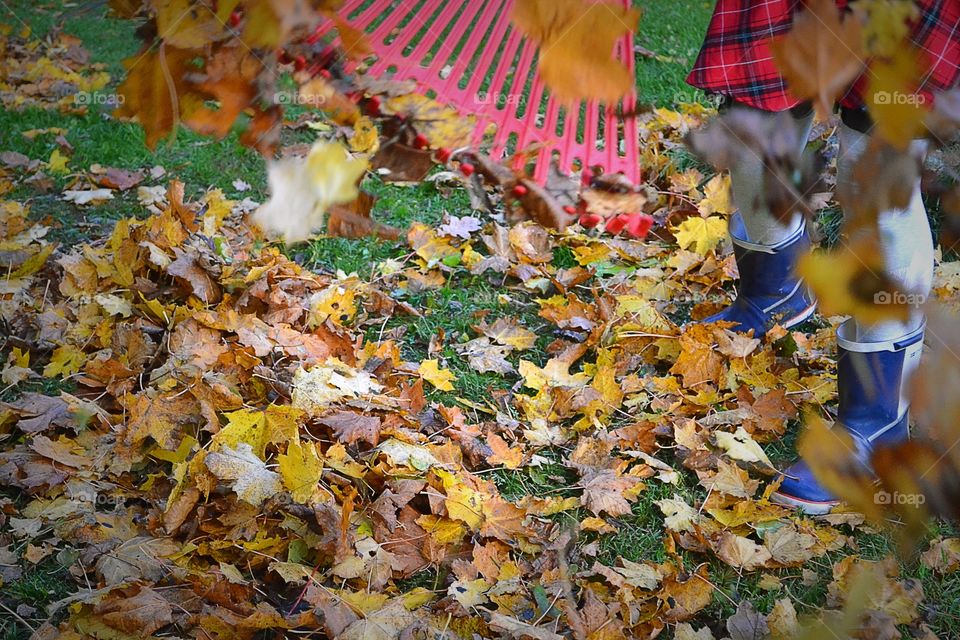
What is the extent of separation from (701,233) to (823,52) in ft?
6.38

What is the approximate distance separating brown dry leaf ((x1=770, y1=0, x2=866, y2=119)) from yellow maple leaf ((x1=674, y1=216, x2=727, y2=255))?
1829 millimetres

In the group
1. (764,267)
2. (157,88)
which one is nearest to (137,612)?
(157,88)

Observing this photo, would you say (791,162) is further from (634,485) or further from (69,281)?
(69,281)

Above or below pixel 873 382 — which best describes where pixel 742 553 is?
below

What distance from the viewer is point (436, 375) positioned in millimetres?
2092

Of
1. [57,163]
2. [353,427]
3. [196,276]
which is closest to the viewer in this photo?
[353,427]

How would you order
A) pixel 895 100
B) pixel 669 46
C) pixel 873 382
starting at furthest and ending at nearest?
pixel 669 46 → pixel 873 382 → pixel 895 100

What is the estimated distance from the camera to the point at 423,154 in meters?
1.05

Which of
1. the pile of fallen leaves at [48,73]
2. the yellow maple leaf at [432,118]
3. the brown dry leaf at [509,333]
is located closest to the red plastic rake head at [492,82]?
the yellow maple leaf at [432,118]

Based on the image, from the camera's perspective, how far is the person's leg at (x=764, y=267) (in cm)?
198

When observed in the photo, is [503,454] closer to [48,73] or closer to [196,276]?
[196,276]

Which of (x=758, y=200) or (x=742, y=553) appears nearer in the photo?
(x=742, y=553)

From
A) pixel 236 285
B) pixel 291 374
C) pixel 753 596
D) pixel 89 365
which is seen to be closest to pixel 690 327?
pixel 753 596

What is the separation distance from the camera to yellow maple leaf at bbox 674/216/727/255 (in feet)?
8.43
